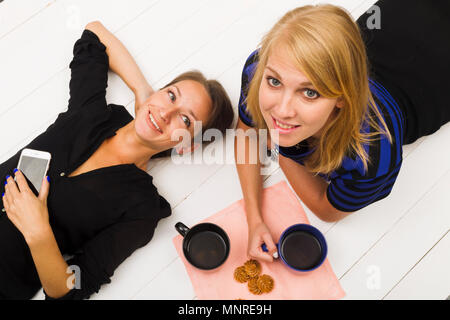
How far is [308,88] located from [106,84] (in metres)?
0.87

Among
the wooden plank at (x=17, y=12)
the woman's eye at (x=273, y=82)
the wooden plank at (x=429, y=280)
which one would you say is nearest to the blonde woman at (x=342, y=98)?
the woman's eye at (x=273, y=82)

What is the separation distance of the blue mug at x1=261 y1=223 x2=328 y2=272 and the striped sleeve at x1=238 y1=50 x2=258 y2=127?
1.22ft

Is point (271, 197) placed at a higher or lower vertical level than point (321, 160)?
lower

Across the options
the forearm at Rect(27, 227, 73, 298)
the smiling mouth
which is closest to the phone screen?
the forearm at Rect(27, 227, 73, 298)

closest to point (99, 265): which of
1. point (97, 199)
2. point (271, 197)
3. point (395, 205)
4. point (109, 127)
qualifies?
point (97, 199)

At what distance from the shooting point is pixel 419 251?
4.06 feet

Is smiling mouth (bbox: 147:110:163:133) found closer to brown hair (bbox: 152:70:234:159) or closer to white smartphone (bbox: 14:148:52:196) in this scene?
brown hair (bbox: 152:70:234:159)

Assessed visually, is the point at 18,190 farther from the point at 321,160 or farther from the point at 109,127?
the point at 321,160

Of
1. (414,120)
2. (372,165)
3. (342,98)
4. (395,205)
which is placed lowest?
(395,205)

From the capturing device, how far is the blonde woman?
71 centimetres

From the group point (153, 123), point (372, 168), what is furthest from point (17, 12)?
point (372, 168)

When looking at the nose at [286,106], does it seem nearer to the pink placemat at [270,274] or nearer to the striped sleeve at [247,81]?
the striped sleeve at [247,81]

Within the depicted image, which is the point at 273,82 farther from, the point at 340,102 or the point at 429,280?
the point at 429,280

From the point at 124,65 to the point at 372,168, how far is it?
1005mm
